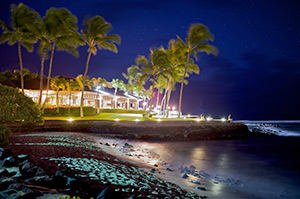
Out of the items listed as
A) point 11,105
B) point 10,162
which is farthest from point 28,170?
point 11,105

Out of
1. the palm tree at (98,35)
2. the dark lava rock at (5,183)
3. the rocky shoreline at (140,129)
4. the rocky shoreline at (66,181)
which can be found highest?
the palm tree at (98,35)

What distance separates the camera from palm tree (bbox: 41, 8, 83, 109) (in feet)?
71.8

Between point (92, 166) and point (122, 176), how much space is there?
110cm

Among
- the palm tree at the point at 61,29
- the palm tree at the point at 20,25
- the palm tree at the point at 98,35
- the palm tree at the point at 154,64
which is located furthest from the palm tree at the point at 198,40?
the palm tree at the point at 20,25

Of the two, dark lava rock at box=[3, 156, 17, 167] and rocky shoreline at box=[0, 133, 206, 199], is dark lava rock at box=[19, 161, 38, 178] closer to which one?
rocky shoreline at box=[0, 133, 206, 199]

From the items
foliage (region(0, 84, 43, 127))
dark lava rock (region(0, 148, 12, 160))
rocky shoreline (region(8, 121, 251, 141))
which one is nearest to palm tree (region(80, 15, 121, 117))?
rocky shoreline (region(8, 121, 251, 141))

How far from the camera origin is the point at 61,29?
22750mm

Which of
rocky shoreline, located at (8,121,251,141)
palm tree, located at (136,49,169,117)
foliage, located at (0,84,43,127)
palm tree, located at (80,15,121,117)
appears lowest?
rocky shoreline, located at (8,121,251,141)

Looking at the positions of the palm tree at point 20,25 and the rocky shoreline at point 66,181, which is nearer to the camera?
the rocky shoreline at point 66,181

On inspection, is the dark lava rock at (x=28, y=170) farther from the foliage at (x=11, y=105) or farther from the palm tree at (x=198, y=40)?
the palm tree at (x=198, y=40)

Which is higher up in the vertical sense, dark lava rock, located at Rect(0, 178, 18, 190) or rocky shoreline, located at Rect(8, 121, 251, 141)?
dark lava rock, located at Rect(0, 178, 18, 190)

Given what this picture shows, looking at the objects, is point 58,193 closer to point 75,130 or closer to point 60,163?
point 60,163

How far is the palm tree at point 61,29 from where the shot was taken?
21.9 meters

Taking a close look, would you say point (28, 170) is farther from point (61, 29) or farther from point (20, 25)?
point (20, 25)
